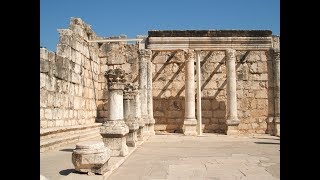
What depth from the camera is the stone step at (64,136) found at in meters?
10.4

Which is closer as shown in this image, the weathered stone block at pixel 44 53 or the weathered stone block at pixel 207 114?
the weathered stone block at pixel 44 53

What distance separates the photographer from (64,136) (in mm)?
12266

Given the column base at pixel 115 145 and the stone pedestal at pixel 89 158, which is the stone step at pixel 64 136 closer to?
the column base at pixel 115 145

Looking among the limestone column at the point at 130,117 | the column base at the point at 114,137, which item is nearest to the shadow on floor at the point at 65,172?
the column base at the point at 114,137

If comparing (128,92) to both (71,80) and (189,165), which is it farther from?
(189,165)

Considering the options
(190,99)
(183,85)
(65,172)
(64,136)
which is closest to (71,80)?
(64,136)

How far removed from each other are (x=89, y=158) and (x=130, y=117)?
5.61m

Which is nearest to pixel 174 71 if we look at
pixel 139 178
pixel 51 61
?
pixel 51 61

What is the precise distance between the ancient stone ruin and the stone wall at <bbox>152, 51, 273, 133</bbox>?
0.17 feet

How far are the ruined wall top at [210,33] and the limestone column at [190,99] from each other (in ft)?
2.88

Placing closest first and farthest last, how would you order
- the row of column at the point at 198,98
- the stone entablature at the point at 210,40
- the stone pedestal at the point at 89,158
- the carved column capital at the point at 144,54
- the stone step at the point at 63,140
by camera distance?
the stone pedestal at the point at 89,158, the stone step at the point at 63,140, the row of column at the point at 198,98, the carved column capital at the point at 144,54, the stone entablature at the point at 210,40
